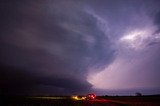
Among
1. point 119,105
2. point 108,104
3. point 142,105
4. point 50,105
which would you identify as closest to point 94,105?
point 108,104

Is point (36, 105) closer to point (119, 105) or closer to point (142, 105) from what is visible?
point (119, 105)

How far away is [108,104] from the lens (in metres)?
66.5

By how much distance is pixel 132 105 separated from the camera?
5734 cm

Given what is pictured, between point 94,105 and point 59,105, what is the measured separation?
1944 cm

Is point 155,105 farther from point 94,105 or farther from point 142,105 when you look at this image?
point 94,105

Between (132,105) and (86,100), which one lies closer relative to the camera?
(132,105)

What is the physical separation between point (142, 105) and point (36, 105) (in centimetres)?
4062

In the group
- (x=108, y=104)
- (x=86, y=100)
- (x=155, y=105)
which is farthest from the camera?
(x=86, y=100)

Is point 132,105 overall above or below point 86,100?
below

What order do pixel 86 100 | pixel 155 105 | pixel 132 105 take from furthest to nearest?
pixel 86 100 → pixel 132 105 → pixel 155 105

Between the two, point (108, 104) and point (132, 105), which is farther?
point (108, 104)

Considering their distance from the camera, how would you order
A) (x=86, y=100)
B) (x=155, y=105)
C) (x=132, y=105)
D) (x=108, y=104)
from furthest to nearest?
(x=86, y=100)
(x=108, y=104)
(x=132, y=105)
(x=155, y=105)

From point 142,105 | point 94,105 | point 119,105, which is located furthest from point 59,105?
point 142,105

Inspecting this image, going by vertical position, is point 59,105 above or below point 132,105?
above
